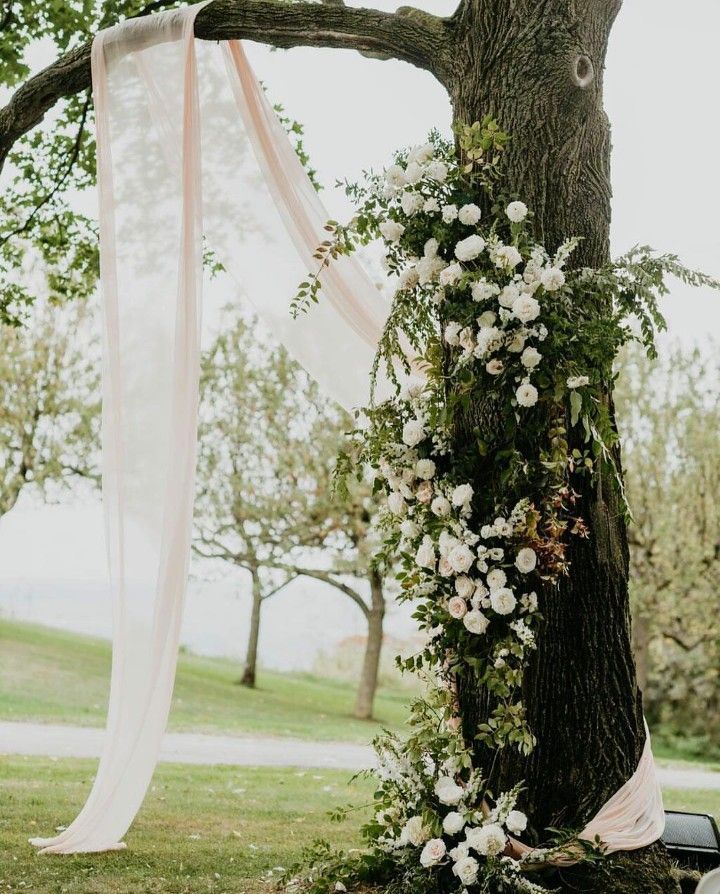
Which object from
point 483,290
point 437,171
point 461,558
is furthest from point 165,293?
point 461,558

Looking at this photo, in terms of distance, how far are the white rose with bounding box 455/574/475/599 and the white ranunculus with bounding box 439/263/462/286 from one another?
1118 mm

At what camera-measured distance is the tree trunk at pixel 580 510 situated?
146 inches

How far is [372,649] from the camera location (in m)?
13.7

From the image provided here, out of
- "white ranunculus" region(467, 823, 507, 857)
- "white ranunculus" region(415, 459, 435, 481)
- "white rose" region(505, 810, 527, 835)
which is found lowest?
"white ranunculus" region(467, 823, 507, 857)

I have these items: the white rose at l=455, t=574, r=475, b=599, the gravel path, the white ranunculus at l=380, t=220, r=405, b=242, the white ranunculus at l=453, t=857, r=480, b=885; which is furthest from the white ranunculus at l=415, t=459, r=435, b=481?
the gravel path

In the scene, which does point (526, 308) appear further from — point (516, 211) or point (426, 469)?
point (426, 469)

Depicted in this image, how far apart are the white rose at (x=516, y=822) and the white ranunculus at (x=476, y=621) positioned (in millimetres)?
641

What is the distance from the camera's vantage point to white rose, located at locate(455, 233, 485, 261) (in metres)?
3.60

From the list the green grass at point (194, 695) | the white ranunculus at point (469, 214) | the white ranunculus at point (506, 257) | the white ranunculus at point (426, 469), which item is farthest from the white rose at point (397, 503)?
the green grass at point (194, 695)

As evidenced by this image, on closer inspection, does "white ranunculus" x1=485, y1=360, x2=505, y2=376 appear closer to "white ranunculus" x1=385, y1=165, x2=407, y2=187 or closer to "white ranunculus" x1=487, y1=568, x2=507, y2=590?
"white ranunculus" x1=487, y1=568, x2=507, y2=590

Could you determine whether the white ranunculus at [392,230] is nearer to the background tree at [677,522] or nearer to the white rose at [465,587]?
the white rose at [465,587]

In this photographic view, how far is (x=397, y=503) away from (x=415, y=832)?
1.25 metres

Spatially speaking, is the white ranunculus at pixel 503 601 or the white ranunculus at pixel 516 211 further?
the white ranunculus at pixel 516 211

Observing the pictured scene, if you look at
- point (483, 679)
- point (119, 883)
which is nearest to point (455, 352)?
point (483, 679)
